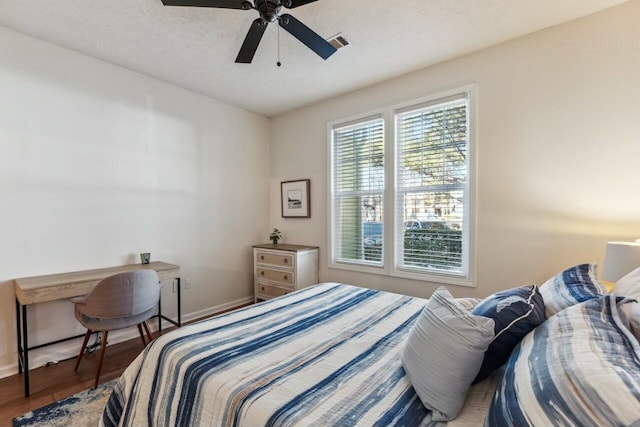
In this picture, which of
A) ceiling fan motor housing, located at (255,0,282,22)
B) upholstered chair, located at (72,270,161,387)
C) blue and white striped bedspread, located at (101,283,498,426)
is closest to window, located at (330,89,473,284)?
blue and white striped bedspread, located at (101,283,498,426)

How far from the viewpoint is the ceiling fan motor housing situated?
5.28 ft

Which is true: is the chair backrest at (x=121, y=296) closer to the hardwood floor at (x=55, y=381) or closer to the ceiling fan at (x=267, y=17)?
the hardwood floor at (x=55, y=381)

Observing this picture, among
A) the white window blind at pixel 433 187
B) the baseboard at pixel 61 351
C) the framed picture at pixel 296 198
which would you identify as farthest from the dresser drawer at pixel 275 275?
the white window blind at pixel 433 187

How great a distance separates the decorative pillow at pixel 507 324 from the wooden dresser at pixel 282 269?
99.0 inches

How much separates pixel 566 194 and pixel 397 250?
150 centimetres

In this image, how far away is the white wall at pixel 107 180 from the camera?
2297 millimetres

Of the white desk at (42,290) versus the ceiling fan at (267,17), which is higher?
the ceiling fan at (267,17)

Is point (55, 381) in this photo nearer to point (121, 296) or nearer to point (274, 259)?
point (121, 296)

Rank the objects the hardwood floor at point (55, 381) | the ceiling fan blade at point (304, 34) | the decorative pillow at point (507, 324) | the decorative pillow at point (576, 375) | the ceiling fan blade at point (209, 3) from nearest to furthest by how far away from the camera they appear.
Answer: the decorative pillow at point (576, 375) → the decorative pillow at point (507, 324) → the ceiling fan blade at point (209, 3) → the ceiling fan blade at point (304, 34) → the hardwood floor at point (55, 381)

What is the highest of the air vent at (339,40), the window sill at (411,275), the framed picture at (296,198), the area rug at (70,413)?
the air vent at (339,40)

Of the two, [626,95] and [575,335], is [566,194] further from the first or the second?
[575,335]

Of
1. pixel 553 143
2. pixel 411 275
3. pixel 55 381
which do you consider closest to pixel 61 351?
pixel 55 381

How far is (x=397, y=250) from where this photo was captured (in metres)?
3.13

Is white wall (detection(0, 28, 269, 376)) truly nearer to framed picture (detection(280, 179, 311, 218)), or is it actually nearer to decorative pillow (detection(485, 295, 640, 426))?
framed picture (detection(280, 179, 311, 218))
